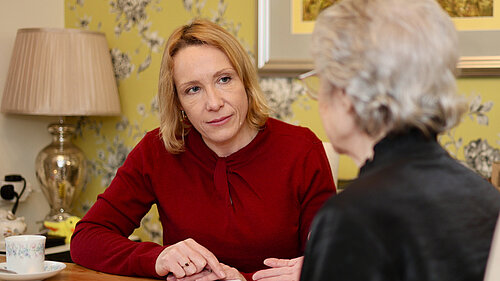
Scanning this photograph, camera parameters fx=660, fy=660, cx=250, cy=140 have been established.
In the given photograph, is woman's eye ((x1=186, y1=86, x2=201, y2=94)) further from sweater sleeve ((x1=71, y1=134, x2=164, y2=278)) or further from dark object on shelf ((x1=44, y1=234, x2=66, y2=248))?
dark object on shelf ((x1=44, y1=234, x2=66, y2=248))

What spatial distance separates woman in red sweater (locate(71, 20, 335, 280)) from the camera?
1.77 meters

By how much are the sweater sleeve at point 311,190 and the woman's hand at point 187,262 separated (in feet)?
1.25

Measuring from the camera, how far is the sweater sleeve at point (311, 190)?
1.79m

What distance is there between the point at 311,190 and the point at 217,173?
0.87ft

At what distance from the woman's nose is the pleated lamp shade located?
1.15 meters

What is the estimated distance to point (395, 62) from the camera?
0.79 meters

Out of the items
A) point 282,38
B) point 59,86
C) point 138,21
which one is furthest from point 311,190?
point 138,21

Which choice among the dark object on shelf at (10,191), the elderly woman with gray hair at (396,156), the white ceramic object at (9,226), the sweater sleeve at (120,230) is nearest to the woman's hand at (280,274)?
the sweater sleeve at (120,230)

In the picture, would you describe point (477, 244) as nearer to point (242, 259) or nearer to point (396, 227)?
point (396, 227)

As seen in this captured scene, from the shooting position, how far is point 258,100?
1.86 meters

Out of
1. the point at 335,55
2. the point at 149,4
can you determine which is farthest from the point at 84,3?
the point at 335,55

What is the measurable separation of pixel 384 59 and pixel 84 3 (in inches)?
102

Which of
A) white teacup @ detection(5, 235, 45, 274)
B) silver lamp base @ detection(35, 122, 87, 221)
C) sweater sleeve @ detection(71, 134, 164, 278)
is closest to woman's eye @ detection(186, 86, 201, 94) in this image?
sweater sleeve @ detection(71, 134, 164, 278)

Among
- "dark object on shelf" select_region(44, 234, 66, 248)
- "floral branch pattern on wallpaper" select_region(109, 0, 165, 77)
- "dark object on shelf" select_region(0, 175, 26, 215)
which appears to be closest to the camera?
"dark object on shelf" select_region(44, 234, 66, 248)
